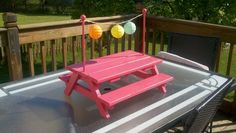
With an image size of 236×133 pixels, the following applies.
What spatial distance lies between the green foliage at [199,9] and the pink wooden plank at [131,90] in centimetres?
361

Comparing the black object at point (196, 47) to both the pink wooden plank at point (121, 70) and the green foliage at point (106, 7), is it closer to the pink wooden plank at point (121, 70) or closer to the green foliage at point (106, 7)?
the pink wooden plank at point (121, 70)

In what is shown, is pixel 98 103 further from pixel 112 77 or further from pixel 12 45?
pixel 12 45

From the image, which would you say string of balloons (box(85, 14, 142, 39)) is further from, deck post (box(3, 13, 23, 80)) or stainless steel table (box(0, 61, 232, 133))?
deck post (box(3, 13, 23, 80))

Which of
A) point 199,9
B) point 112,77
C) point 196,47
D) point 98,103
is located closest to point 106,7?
point 199,9

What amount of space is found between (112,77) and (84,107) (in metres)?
0.25

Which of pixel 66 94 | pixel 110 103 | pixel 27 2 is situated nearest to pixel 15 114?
pixel 66 94

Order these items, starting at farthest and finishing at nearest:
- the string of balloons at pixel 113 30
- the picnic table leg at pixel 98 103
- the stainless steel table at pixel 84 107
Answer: the string of balloons at pixel 113 30 → the picnic table leg at pixel 98 103 → the stainless steel table at pixel 84 107

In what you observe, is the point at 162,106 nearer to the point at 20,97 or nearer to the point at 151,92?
the point at 151,92

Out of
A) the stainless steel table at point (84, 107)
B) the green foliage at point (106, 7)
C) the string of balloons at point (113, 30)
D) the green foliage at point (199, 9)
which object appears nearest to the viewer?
the stainless steel table at point (84, 107)

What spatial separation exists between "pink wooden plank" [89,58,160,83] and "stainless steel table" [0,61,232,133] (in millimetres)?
184

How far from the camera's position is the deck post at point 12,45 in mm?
2721

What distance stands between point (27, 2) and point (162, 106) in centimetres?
2538

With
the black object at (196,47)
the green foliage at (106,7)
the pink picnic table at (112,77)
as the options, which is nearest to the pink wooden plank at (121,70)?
the pink picnic table at (112,77)

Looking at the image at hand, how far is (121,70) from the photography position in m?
1.90
